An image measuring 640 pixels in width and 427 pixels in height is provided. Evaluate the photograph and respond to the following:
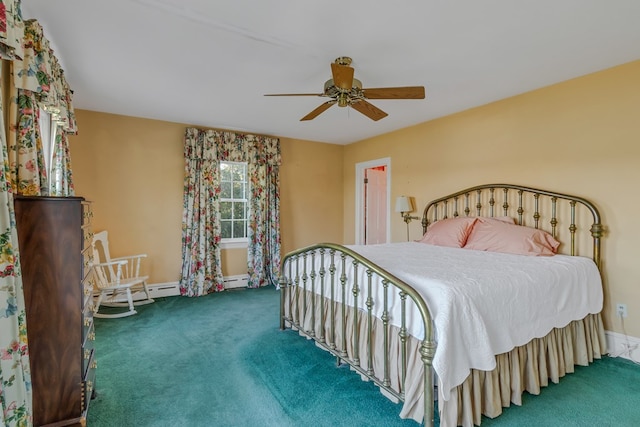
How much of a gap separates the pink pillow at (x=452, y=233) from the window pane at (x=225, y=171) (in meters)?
3.11

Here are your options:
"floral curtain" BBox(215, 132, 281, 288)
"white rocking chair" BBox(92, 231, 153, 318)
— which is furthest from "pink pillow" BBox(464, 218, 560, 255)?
"white rocking chair" BBox(92, 231, 153, 318)

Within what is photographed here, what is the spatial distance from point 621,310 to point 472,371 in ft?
6.44

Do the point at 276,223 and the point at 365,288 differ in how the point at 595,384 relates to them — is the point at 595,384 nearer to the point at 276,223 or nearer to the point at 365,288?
the point at 365,288

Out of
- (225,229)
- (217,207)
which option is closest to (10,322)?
(217,207)

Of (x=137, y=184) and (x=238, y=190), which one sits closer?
(x=137, y=184)

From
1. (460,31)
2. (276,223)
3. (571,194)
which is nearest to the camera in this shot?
(460,31)

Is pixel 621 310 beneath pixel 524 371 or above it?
above

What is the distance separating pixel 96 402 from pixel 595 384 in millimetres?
3408

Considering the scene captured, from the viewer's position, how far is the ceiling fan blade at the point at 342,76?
218 cm

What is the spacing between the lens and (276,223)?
517 cm

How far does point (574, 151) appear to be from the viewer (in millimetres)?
2971

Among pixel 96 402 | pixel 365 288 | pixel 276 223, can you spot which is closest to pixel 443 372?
pixel 365 288

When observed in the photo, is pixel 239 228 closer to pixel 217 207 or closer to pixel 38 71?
pixel 217 207

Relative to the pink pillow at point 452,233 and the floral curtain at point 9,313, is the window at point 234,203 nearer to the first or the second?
the pink pillow at point 452,233
